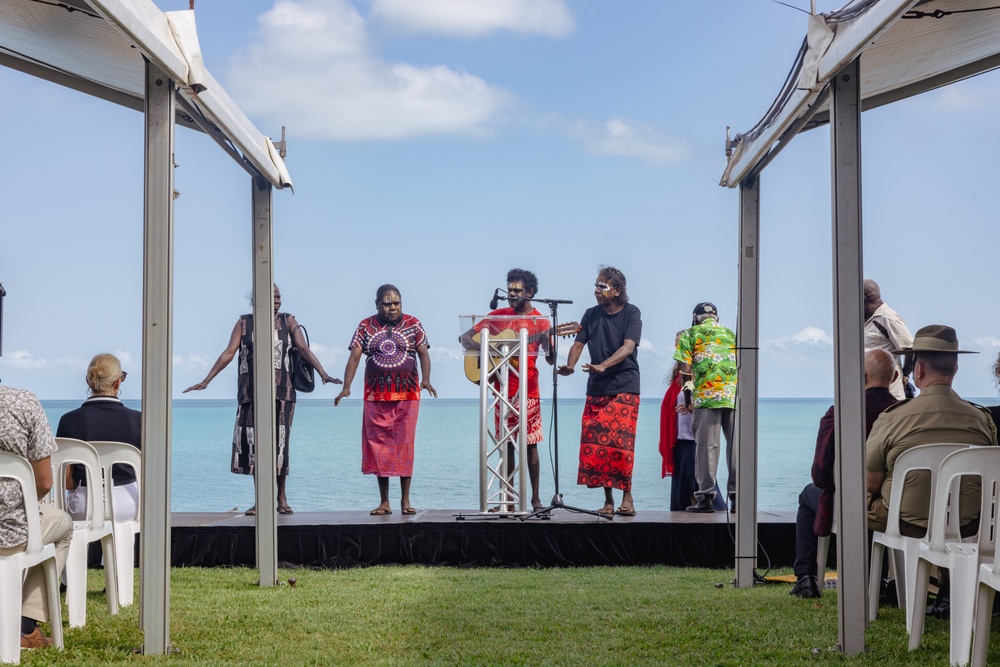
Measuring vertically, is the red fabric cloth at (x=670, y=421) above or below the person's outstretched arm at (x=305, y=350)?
below

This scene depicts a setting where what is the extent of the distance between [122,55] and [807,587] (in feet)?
13.9

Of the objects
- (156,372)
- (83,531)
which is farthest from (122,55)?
(83,531)

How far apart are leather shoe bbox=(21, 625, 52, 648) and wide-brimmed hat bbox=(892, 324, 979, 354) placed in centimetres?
380

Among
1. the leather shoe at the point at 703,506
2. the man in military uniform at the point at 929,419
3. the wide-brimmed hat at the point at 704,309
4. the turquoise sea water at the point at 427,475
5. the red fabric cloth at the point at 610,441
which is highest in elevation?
the wide-brimmed hat at the point at 704,309

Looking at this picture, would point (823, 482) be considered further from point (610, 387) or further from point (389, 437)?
point (389, 437)

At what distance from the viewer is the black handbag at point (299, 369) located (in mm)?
8266

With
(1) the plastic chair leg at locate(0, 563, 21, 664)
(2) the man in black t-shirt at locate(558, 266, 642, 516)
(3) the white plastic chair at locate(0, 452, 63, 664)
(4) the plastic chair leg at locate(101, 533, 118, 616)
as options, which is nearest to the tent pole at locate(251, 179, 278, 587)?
(4) the plastic chair leg at locate(101, 533, 118, 616)

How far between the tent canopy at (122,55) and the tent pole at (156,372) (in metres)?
0.20

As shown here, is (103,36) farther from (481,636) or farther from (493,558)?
(493,558)

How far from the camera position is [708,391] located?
833 cm

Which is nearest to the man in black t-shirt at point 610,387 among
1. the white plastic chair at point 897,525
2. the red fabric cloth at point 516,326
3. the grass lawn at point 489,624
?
the red fabric cloth at point 516,326

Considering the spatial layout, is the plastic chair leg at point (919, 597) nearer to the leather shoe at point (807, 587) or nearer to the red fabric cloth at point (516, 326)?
the leather shoe at point (807, 587)

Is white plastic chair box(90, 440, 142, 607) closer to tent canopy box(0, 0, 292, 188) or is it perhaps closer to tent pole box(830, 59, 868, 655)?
tent canopy box(0, 0, 292, 188)

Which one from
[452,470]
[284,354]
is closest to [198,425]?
[452,470]
